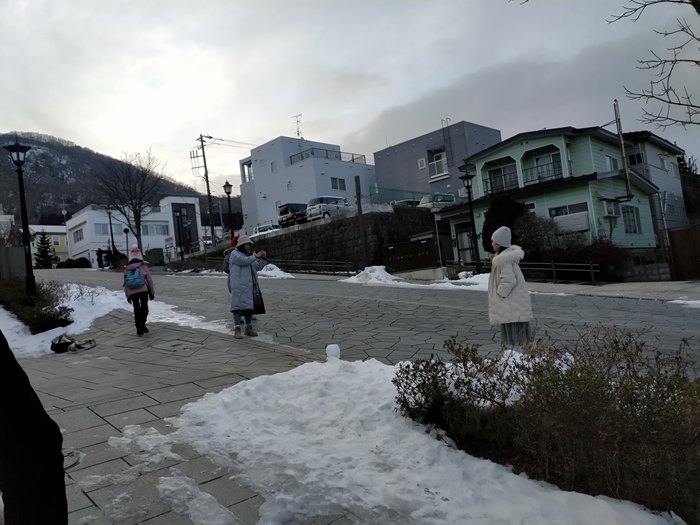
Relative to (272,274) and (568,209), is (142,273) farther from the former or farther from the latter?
(568,209)

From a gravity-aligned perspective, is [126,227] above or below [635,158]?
above

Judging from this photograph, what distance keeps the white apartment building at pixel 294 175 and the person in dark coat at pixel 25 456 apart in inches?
1735

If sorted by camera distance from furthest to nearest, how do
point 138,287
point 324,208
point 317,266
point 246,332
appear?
point 324,208 < point 317,266 < point 138,287 < point 246,332

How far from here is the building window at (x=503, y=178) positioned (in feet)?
98.8

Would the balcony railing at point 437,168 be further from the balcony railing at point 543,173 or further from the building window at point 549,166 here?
the building window at point 549,166

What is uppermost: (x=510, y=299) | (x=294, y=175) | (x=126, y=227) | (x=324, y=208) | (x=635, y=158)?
(x=294, y=175)

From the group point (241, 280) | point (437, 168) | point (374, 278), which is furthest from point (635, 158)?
point (241, 280)

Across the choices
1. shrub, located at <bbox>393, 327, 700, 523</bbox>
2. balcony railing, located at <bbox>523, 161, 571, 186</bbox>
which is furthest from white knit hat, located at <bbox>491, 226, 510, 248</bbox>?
balcony railing, located at <bbox>523, 161, 571, 186</bbox>

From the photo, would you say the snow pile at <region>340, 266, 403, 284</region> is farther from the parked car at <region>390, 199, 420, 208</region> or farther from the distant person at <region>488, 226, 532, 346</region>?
the distant person at <region>488, 226, 532, 346</region>

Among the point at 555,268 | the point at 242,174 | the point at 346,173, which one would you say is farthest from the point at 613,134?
the point at 242,174

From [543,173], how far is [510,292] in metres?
25.4

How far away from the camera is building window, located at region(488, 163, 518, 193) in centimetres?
3011

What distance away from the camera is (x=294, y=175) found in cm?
4728

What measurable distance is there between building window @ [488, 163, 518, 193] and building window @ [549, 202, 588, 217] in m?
3.09
